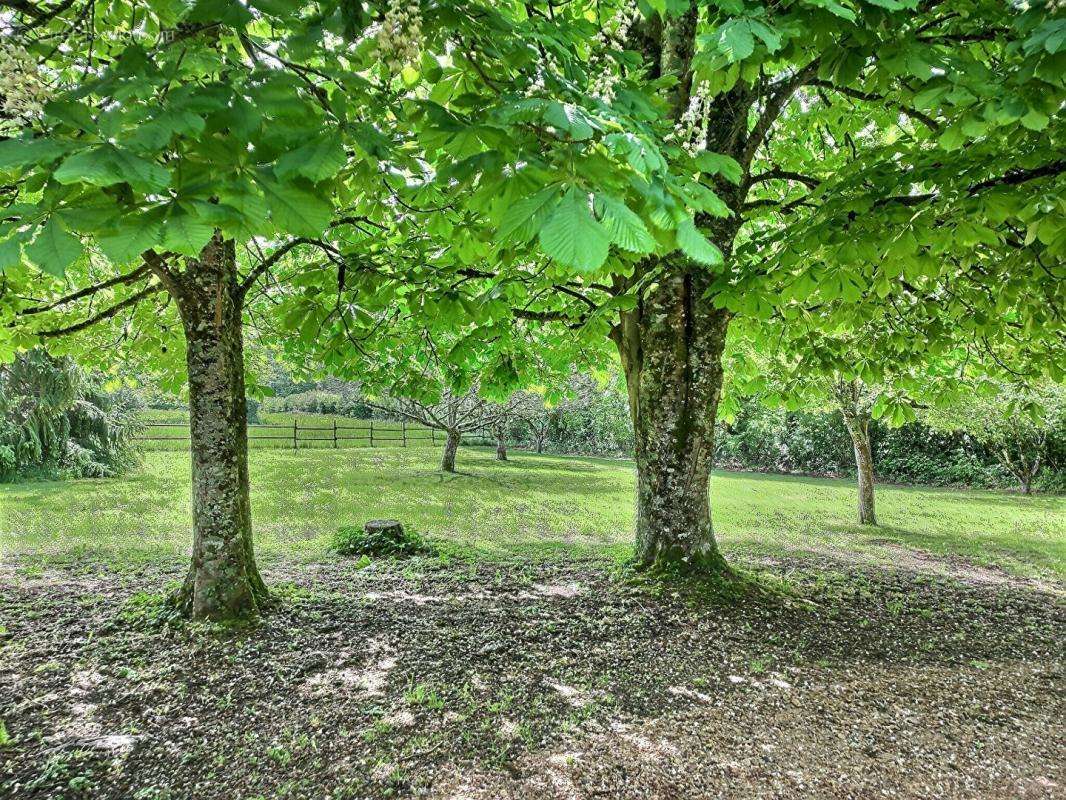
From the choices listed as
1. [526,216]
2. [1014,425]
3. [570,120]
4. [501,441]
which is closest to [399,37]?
[570,120]

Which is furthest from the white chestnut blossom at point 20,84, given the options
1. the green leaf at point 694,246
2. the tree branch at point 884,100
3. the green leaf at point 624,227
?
the tree branch at point 884,100

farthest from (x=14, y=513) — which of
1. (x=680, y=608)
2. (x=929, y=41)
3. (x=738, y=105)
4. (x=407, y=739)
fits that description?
(x=929, y=41)

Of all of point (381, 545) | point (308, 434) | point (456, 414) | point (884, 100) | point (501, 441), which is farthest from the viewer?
point (308, 434)

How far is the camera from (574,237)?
138 centimetres

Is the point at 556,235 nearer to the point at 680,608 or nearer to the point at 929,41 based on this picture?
the point at 929,41

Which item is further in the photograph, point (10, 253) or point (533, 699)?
point (533, 699)

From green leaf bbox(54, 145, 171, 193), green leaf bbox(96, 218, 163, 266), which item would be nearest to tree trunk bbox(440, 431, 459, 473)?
green leaf bbox(96, 218, 163, 266)

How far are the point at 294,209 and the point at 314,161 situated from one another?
0.50 ft

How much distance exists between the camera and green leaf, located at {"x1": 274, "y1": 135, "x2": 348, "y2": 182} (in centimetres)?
161

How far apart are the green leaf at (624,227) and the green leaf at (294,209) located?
→ 0.81 metres

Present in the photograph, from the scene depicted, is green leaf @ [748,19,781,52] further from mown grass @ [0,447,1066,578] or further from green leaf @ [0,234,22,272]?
mown grass @ [0,447,1066,578]

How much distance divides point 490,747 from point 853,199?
13.9 ft

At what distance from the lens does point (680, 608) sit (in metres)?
5.25

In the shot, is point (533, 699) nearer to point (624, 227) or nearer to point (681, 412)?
point (681, 412)
